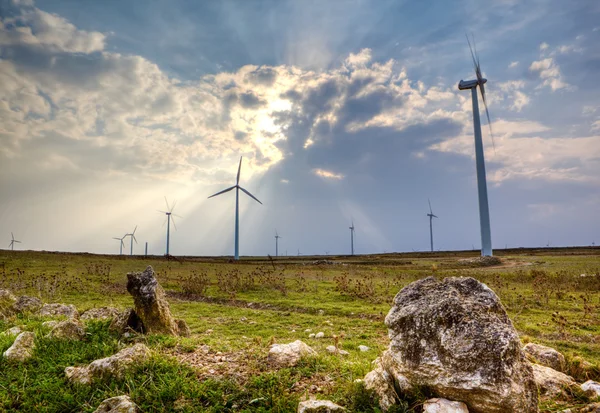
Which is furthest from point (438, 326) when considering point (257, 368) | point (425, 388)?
point (257, 368)

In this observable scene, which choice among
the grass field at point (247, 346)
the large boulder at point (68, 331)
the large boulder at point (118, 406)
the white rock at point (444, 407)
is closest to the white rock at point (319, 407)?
the grass field at point (247, 346)

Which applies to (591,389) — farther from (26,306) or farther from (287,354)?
(26,306)

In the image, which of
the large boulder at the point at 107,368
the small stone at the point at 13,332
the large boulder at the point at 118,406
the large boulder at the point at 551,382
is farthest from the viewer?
the small stone at the point at 13,332

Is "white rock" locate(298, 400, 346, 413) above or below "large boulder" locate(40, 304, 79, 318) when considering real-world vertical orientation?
below

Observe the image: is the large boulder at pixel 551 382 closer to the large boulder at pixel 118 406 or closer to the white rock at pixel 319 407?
the white rock at pixel 319 407

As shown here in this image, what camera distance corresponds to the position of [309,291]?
83.1 feet

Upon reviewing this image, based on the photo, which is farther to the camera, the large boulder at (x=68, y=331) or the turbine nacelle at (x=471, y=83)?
the turbine nacelle at (x=471, y=83)

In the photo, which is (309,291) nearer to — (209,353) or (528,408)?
(209,353)

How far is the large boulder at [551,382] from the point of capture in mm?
5965

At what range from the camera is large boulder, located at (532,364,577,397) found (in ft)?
19.6

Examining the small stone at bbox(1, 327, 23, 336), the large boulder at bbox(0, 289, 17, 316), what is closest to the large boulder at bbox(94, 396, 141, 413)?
the small stone at bbox(1, 327, 23, 336)

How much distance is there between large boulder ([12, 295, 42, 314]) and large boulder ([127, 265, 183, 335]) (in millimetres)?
6206

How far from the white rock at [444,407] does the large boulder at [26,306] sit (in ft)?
45.7

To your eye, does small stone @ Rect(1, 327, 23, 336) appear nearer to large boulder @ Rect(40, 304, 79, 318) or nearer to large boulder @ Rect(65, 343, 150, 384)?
large boulder @ Rect(40, 304, 79, 318)
